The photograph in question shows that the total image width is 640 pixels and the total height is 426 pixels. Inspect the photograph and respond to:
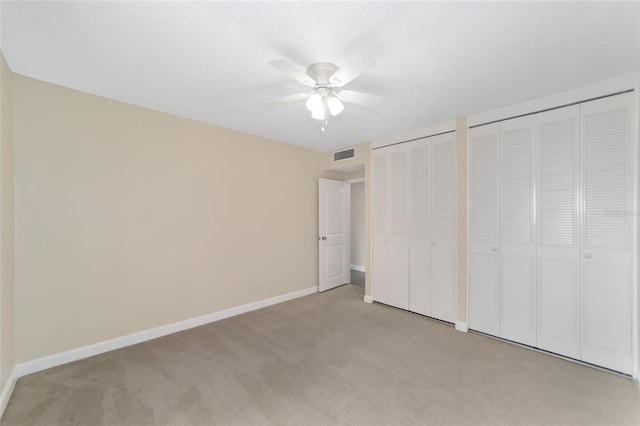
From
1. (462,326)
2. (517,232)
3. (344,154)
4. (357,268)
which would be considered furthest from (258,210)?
(357,268)

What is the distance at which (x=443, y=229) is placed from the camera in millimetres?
3447

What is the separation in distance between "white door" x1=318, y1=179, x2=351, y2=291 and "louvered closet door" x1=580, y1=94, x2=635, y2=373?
339 centimetres

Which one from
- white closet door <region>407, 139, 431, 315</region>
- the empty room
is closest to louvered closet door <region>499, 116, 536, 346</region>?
the empty room

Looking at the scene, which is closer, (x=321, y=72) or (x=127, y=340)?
(x=321, y=72)

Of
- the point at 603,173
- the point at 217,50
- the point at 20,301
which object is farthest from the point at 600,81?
the point at 20,301

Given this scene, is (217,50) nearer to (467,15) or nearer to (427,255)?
(467,15)

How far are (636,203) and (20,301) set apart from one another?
5.40m

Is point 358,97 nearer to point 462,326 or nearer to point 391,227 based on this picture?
point 391,227

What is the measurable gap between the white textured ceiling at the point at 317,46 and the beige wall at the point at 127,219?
41 centimetres

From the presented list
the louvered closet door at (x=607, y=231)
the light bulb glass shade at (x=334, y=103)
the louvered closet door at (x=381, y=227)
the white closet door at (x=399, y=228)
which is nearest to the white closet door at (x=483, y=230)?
the louvered closet door at (x=607, y=231)

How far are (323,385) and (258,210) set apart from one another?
2545 millimetres

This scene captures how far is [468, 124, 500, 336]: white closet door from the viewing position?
3.03 metres

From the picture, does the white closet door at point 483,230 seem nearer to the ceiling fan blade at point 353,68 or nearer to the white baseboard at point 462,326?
the white baseboard at point 462,326

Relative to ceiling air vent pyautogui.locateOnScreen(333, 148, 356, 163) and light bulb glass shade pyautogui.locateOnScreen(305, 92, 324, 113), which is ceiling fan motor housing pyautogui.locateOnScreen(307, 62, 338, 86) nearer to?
light bulb glass shade pyautogui.locateOnScreen(305, 92, 324, 113)
